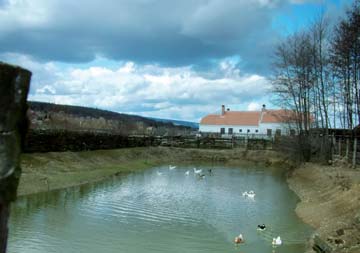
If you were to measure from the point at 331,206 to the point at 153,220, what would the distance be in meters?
6.33

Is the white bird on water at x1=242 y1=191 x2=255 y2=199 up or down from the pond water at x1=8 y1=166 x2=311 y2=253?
up

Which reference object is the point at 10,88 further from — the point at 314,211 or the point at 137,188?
the point at 137,188

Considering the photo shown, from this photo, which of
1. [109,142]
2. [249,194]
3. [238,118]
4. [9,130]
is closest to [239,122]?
[238,118]

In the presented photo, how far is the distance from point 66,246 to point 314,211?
9.81m

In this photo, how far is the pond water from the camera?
14.4 m

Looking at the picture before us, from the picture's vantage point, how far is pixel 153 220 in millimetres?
18266

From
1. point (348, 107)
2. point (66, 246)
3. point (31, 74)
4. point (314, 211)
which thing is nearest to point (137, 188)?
point (314, 211)

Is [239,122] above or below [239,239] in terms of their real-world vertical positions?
above

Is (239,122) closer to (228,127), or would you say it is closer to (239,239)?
(228,127)

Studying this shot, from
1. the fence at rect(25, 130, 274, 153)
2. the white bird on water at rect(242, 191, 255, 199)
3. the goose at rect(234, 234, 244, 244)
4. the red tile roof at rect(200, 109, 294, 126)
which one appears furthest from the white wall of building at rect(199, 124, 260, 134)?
the goose at rect(234, 234, 244, 244)

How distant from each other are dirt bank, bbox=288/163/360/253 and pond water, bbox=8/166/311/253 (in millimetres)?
648

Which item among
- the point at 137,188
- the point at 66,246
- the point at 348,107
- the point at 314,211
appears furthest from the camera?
the point at 348,107

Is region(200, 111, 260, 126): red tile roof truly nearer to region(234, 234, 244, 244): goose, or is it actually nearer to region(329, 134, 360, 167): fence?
region(329, 134, 360, 167): fence

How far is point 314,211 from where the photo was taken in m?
19.4
